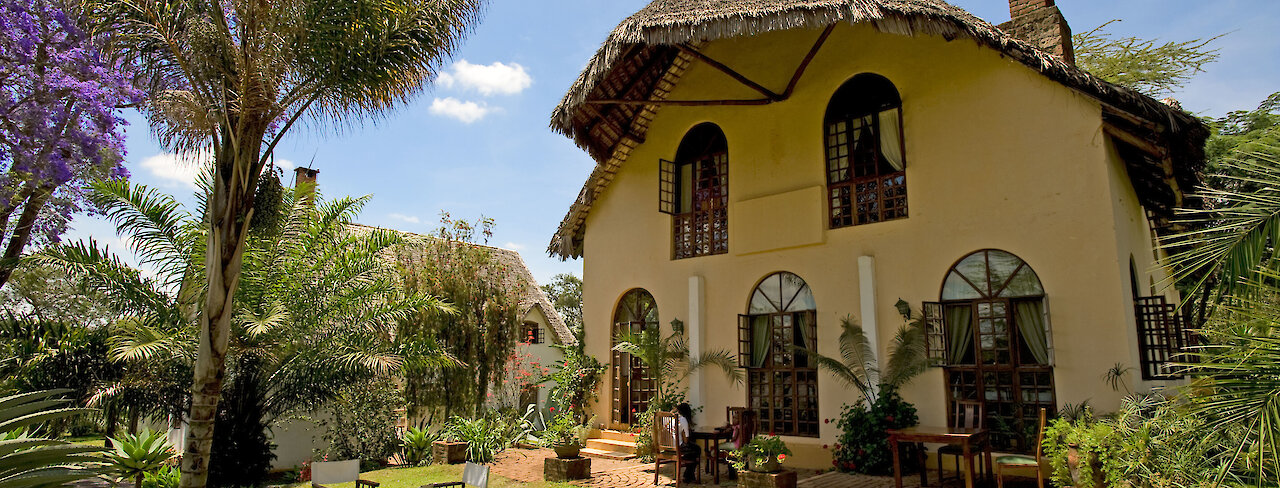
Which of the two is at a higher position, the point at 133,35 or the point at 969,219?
the point at 133,35

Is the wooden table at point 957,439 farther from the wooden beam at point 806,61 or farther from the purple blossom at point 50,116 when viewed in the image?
the purple blossom at point 50,116

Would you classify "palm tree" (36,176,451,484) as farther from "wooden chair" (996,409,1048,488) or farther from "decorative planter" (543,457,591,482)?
"wooden chair" (996,409,1048,488)

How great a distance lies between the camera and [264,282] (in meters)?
10.0

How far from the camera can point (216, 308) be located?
612cm

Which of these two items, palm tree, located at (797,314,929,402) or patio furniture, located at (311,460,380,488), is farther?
palm tree, located at (797,314,929,402)

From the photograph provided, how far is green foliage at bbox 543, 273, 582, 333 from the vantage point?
41.8 m

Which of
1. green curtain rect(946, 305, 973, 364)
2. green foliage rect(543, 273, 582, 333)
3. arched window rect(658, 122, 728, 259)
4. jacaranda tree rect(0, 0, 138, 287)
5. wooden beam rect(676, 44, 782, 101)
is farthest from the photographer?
green foliage rect(543, 273, 582, 333)

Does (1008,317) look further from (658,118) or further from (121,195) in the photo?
(121,195)

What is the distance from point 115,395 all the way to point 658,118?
8770 mm

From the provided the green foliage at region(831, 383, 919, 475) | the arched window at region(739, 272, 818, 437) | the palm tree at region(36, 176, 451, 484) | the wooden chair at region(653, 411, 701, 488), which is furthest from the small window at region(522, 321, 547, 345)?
the green foliage at region(831, 383, 919, 475)

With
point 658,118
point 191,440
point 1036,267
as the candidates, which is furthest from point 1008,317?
point 191,440

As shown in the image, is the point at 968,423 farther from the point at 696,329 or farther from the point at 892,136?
the point at 696,329

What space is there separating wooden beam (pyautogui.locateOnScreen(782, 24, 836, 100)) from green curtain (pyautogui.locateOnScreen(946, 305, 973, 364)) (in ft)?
12.8

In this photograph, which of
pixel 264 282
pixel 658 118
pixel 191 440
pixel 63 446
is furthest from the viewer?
pixel 658 118
